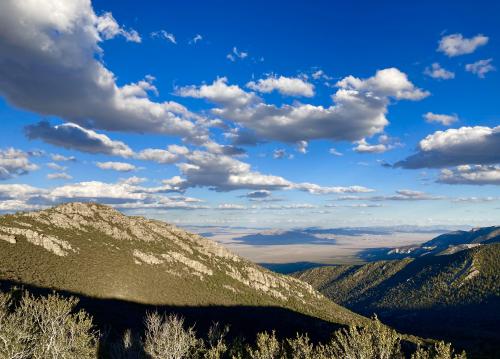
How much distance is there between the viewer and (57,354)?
53.9 metres

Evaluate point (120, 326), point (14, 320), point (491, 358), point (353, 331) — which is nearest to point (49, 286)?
point (120, 326)

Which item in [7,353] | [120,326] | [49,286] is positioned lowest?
[120,326]

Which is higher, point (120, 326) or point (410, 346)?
point (120, 326)

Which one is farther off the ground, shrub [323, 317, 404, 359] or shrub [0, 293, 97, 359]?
shrub [323, 317, 404, 359]

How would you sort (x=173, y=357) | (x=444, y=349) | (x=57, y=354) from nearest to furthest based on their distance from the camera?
(x=444, y=349) → (x=57, y=354) → (x=173, y=357)

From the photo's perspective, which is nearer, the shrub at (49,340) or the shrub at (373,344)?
the shrub at (373,344)

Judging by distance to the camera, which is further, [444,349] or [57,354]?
[57,354]

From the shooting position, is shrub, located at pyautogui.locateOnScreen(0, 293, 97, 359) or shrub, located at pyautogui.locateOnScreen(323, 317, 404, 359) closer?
shrub, located at pyautogui.locateOnScreen(323, 317, 404, 359)

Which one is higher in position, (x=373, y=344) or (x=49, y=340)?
(x=373, y=344)

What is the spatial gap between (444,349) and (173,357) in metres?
46.0

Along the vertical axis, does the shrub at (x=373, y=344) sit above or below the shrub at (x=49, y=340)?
above

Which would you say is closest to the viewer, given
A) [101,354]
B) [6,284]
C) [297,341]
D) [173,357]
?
[297,341]

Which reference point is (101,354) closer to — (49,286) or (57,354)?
(57,354)

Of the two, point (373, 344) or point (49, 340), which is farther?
point (49, 340)
